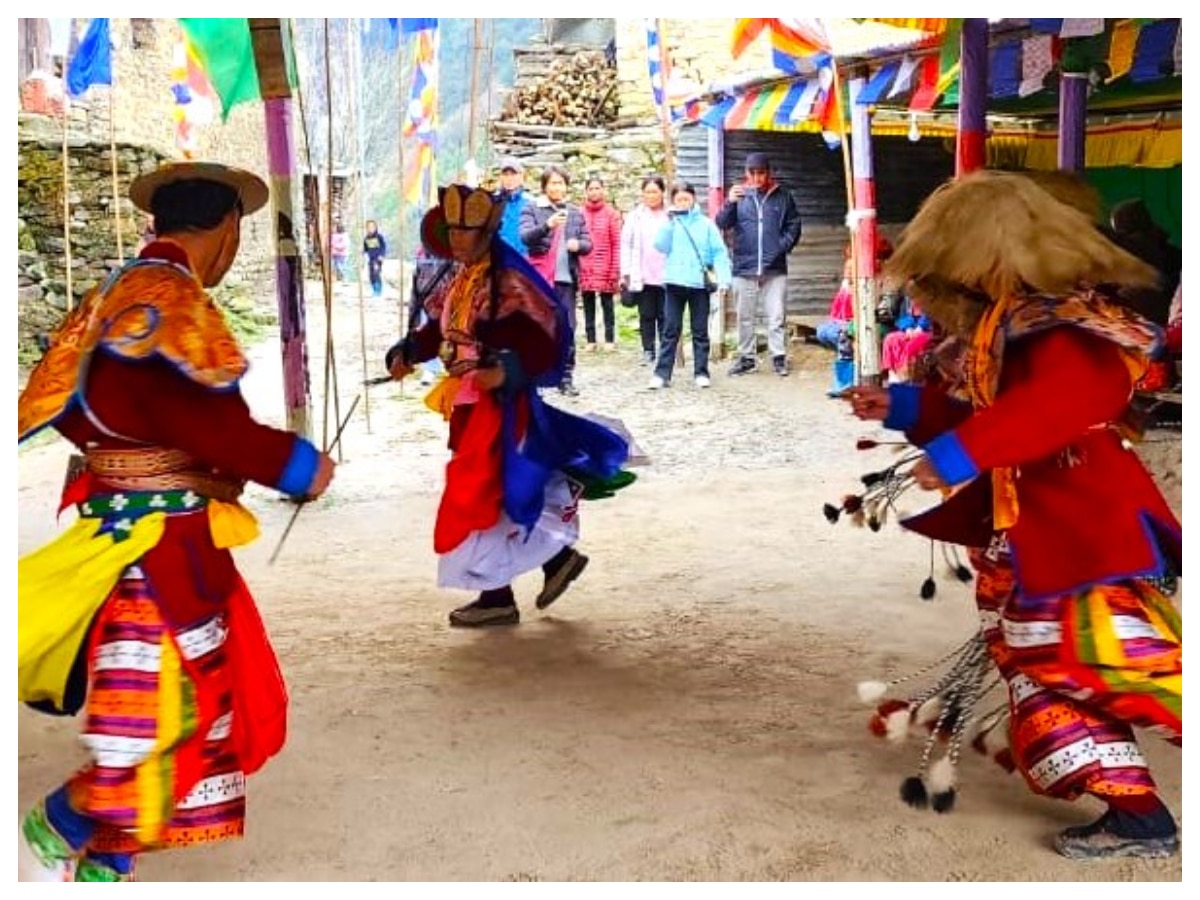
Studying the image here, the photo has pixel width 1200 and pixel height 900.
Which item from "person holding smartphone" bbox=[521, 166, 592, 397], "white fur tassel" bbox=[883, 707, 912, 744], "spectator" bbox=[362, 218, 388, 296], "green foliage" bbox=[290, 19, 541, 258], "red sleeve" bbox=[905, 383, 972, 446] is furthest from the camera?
"spectator" bbox=[362, 218, 388, 296]

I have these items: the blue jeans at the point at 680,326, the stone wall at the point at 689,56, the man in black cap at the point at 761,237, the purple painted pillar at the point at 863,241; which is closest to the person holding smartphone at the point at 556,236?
the blue jeans at the point at 680,326

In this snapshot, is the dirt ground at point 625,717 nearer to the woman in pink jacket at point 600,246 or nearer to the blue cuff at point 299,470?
the blue cuff at point 299,470

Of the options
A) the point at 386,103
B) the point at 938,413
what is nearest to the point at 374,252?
the point at 386,103

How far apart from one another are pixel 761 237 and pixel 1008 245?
834 cm

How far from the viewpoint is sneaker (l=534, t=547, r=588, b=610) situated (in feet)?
14.9

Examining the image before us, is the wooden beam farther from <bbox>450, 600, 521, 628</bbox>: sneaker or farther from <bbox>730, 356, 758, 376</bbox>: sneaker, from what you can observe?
<bbox>730, 356, 758, 376</bbox>: sneaker

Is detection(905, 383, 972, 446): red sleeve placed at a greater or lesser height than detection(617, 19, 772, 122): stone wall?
lesser

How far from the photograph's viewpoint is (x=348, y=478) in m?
7.60

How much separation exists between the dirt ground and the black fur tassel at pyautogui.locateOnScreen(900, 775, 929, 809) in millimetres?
22

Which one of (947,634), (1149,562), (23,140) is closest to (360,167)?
(23,140)

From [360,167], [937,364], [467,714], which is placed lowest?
[467,714]

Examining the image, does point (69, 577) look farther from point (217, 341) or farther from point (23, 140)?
point (23, 140)

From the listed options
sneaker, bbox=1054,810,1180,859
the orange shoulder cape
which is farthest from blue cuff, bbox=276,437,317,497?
sneaker, bbox=1054,810,1180,859

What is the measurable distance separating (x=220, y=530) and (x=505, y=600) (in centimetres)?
223
